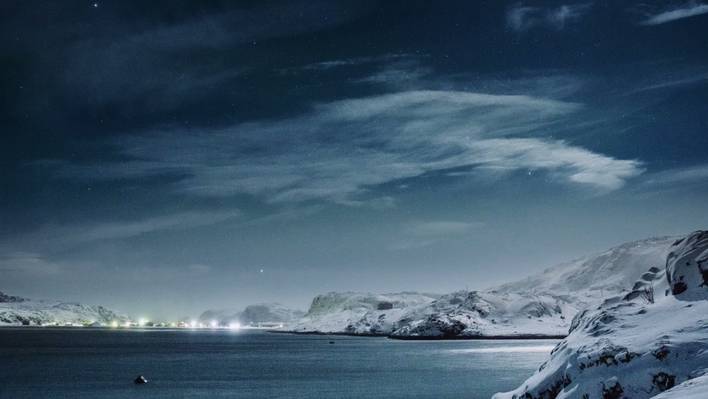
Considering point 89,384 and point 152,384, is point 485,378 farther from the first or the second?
point 89,384

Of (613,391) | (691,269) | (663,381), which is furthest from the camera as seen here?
(691,269)

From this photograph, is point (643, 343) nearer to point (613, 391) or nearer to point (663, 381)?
point (663, 381)

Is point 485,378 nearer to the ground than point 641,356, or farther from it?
nearer to the ground

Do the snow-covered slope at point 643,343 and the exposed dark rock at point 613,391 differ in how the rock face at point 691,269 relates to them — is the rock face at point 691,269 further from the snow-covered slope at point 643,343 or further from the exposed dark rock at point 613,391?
the exposed dark rock at point 613,391

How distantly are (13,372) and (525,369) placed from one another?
8971cm

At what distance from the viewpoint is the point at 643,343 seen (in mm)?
25469

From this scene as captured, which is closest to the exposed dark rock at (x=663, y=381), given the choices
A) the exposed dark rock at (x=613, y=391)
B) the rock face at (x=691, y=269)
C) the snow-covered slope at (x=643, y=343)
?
the snow-covered slope at (x=643, y=343)

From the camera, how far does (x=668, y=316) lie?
2716cm

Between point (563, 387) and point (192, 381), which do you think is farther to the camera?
point (192, 381)

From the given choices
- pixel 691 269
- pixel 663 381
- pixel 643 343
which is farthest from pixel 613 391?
pixel 691 269

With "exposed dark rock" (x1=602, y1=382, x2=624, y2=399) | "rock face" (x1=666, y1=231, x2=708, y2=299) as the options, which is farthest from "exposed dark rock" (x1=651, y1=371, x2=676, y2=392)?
"rock face" (x1=666, y1=231, x2=708, y2=299)

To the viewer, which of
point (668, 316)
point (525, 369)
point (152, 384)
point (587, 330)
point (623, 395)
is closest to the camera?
point (623, 395)

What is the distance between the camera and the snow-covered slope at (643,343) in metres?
23.9

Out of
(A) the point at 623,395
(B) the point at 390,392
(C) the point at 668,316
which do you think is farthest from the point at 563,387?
(B) the point at 390,392
